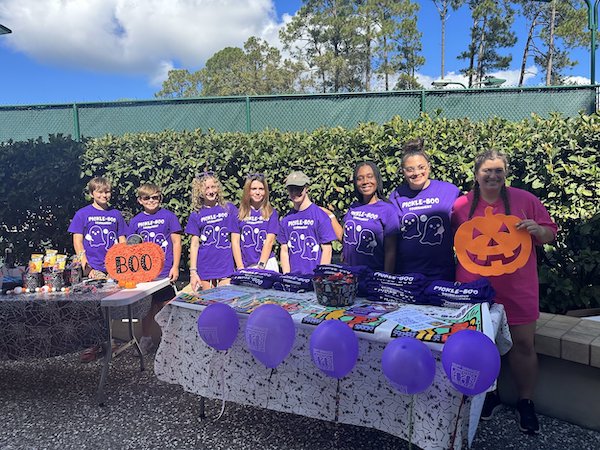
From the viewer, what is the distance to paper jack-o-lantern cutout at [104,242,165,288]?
3.34 meters

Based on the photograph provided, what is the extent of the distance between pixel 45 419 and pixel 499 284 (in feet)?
9.85

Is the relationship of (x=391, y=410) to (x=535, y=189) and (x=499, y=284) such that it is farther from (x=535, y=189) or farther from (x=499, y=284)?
(x=535, y=189)

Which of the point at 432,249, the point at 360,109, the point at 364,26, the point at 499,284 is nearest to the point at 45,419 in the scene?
the point at 432,249

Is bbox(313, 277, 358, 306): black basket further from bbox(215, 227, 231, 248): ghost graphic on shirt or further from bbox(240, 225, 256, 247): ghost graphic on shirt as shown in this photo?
bbox(215, 227, 231, 248): ghost graphic on shirt

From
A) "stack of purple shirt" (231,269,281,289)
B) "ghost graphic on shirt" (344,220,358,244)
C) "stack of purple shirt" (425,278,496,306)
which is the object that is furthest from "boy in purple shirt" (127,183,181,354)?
"stack of purple shirt" (425,278,496,306)

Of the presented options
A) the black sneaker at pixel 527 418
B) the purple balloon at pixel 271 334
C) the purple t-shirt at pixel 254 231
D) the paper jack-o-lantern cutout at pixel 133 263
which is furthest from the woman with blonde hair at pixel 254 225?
the black sneaker at pixel 527 418

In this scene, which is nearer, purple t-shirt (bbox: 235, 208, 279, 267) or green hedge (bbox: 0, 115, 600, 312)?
green hedge (bbox: 0, 115, 600, 312)

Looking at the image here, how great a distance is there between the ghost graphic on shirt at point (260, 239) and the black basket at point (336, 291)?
1281 millimetres

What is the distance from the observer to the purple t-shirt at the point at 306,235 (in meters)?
3.33

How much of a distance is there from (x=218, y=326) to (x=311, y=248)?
1.07m

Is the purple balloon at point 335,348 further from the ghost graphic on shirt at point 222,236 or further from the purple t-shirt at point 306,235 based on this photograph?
the ghost graphic on shirt at point 222,236

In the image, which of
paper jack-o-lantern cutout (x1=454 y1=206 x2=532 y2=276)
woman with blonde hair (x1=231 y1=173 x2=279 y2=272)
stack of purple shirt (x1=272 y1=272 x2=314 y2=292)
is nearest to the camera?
paper jack-o-lantern cutout (x1=454 y1=206 x2=532 y2=276)

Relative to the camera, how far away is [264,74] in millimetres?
45812

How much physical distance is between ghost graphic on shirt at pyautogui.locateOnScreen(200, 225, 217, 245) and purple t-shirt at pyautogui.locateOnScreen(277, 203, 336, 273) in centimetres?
73
